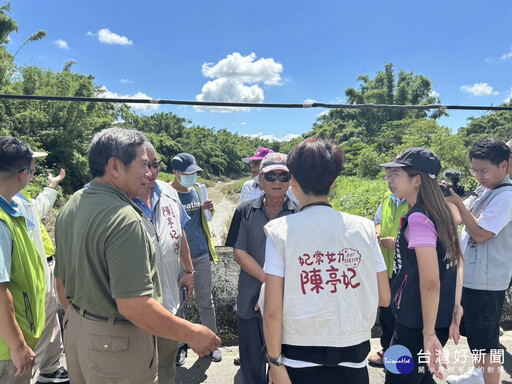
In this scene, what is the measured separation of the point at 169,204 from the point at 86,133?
49.4 feet

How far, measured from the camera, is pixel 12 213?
1.62m

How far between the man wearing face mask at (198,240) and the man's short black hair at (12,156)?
→ 53.8 inches

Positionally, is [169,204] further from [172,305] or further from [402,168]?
[402,168]

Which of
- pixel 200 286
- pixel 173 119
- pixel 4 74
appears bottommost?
pixel 200 286

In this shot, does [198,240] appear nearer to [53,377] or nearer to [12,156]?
[53,377]

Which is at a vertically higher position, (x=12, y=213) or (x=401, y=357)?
(x=12, y=213)

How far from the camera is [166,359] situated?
2.11m

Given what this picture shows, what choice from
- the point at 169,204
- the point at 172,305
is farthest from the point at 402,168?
the point at 172,305

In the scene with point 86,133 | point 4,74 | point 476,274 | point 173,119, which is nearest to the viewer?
point 476,274

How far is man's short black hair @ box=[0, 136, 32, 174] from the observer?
166 cm

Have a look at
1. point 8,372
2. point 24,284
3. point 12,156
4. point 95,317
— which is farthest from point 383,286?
point 12,156

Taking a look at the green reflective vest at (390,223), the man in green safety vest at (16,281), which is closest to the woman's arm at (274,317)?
the man in green safety vest at (16,281)

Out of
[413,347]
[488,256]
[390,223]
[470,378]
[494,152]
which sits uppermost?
[494,152]

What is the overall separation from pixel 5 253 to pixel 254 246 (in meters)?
1.28
